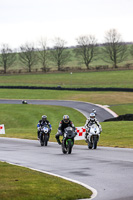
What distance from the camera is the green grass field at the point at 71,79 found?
9738 centimetres

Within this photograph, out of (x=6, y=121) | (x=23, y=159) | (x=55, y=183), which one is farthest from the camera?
(x=6, y=121)

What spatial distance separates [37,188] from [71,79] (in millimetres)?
95744

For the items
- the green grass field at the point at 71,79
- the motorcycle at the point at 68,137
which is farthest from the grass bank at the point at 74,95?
the motorcycle at the point at 68,137

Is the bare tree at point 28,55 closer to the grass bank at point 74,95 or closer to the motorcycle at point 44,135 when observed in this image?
the grass bank at point 74,95

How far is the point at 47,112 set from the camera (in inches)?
2219

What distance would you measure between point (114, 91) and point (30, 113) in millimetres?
24050

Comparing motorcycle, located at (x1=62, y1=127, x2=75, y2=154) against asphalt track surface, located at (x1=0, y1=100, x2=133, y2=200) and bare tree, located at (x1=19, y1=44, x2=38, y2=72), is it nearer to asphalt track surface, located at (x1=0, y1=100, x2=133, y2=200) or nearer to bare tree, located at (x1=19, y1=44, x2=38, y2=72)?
asphalt track surface, located at (x1=0, y1=100, x2=133, y2=200)

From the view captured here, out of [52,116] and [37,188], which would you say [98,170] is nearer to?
[37,188]

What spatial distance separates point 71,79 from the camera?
106 metres

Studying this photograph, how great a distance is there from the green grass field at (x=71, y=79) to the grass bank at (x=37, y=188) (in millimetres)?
80955

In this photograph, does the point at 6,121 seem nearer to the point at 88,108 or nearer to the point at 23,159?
the point at 88,108

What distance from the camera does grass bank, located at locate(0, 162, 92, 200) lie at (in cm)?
924

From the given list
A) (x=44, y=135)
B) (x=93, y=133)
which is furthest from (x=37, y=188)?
(x=44, y=135)

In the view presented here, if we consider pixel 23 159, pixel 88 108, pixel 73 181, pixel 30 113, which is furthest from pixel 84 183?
pixel 88 108
